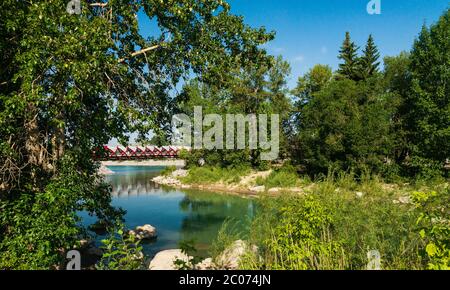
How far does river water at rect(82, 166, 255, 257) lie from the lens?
1355 cm

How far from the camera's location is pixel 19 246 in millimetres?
5727

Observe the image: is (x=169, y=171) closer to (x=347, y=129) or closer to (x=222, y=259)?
(x=347, y=129)

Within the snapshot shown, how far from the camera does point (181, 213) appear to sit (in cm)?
1905

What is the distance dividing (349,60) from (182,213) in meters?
24.4

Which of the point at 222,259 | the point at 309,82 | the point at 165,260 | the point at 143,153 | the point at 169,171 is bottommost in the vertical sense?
the point at 169,171

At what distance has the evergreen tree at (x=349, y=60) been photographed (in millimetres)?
32562

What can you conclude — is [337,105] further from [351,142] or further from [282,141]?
[282,141]

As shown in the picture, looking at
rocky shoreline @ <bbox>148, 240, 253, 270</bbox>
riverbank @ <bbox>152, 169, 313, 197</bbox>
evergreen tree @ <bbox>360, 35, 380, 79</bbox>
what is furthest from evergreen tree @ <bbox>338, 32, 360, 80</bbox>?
rocky shoreline @ <bbox>148, 240, 253, 270</bbox>

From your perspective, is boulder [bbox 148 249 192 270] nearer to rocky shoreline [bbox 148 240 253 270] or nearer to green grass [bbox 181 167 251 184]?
rocky shoreline [bbox 148 240 253 270]

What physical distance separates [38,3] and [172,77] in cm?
379

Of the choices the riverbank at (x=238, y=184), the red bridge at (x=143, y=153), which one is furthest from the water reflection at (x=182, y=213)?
the red bridge at (x=143, y=153)

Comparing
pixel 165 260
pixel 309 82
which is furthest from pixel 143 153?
pixel 165 260
